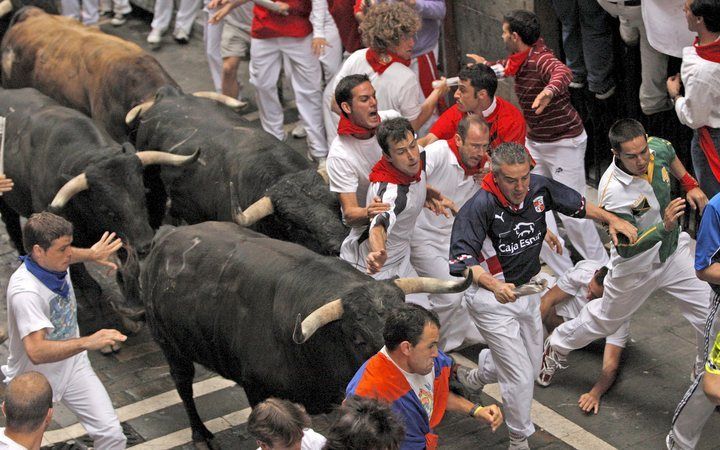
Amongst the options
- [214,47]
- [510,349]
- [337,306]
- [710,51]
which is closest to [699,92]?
[710,51]

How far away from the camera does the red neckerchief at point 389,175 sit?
8.70m

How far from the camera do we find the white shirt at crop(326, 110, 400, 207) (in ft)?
30.4

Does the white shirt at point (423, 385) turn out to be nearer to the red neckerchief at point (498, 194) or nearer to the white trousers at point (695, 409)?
the red neckerchief at point (498, 194)

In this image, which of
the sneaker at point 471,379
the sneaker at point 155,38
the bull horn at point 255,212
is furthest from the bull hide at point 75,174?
the sneaker at point 155,38

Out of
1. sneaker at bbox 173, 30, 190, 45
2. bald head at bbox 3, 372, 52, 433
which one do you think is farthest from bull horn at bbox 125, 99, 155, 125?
bald head at bbox 3, 372, 52, 433

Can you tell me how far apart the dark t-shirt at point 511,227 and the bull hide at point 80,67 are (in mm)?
5520

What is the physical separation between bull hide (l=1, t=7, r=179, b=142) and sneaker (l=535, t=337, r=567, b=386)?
532cm

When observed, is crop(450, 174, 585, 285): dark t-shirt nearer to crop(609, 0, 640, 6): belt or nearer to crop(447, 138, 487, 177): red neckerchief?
crop(447, 138, 487, 177): red neckerchief

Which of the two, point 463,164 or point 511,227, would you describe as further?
point 463,164

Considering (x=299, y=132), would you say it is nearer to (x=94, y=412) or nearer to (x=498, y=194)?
(x=498, y=194)

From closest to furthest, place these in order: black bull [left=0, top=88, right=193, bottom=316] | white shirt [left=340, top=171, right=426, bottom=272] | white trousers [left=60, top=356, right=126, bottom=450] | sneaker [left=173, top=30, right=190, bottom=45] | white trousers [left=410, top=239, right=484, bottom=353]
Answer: white trousers [left=60, top=356, right=126, bottom=450], white shirt [left=340, top=171, right=426, bottom=272], white trousers [left=410, top=239, right=484, bottom=353], black bull [left=0, top=88, right=193, bottom=316], sneaker [left=173, top=30, right=190, bottom=45]

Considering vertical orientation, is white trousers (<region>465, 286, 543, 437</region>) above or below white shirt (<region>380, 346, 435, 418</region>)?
below

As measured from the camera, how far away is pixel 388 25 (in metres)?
10.3

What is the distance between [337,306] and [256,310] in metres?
0.93
